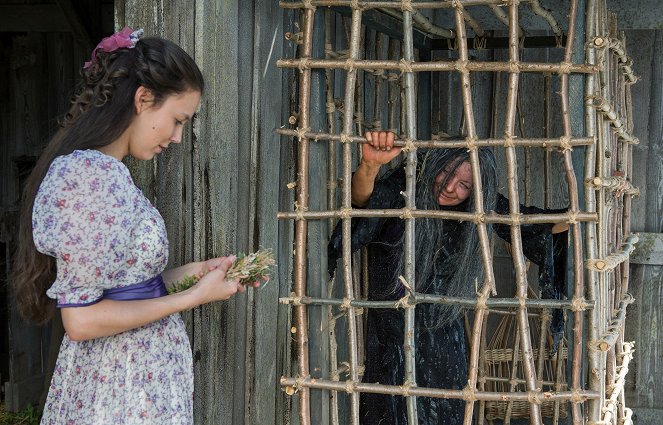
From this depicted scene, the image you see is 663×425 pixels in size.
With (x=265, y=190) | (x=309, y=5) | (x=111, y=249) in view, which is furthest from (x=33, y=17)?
(x=111, y=249)

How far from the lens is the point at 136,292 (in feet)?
7.90

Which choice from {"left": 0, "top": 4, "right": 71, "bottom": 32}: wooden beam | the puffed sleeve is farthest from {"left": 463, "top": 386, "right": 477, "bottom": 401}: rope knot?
{"left": 0, "top": 4, "right": 71, "bottom": 32}: wooden beam

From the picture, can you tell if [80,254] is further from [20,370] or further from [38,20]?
[20,370]

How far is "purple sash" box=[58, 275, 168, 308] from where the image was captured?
235cm

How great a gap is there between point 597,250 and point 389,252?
3.10 ft

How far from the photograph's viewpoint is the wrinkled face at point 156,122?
2408 millimetres

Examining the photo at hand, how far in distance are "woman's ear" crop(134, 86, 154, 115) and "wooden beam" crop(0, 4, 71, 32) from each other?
3.57 metres

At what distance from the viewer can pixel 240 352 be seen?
10.6 ft

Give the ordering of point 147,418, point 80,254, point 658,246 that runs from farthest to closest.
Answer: point 658,246
point 147,418
point 80,254

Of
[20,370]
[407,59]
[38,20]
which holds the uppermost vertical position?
[38,20]

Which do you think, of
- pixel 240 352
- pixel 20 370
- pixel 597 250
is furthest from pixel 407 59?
pixel 20 370

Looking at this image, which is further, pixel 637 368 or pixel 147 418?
pixel 637 368

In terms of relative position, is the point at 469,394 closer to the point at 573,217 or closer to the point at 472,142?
the point at 573,217

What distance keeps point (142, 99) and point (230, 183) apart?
29.5 inches
